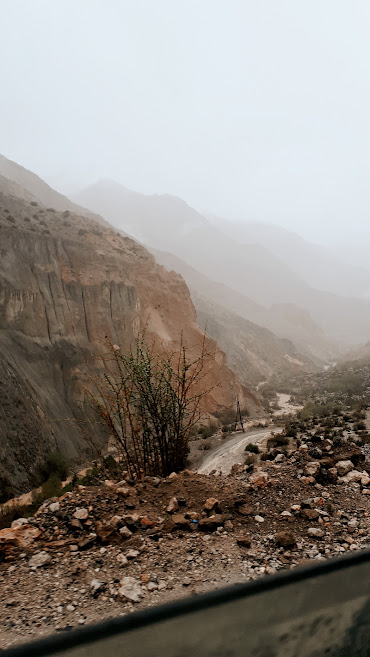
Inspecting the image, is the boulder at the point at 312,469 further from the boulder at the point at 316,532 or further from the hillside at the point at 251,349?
the hillside at the point at 251,349

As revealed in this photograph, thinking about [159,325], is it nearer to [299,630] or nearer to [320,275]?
[299,630]

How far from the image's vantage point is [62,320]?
1586 cm

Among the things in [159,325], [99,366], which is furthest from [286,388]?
[99,366]

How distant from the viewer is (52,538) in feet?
10.0

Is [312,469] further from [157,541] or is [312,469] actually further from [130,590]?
[130,590]

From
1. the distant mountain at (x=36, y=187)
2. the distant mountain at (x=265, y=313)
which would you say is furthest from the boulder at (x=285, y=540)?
the distant mountain at (x=265, y=313)

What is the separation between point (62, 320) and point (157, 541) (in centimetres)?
1403

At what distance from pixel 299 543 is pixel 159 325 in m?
16.9

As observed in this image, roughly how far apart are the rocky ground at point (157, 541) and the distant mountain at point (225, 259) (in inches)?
4495

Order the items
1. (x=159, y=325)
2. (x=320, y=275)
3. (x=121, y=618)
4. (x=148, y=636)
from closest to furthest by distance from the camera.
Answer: (x=148, y=636)
(x=121, y=618)
(x=159, y=325)
(x=320, y=275)

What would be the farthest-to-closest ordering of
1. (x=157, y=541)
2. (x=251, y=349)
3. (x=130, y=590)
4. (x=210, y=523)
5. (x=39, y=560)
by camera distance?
(x=251, y=349) → (x=210, y=523) → (x=157, y=541) → (x=39, y=560) → (x=130, y=590)

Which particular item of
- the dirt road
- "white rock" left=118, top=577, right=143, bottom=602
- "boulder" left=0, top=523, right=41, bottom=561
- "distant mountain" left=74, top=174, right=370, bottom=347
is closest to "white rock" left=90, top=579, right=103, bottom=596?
"white rock" left=118, top=577, right=143, bottom=602

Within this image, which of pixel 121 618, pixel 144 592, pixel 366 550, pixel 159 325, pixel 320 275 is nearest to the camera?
pixel 121 618

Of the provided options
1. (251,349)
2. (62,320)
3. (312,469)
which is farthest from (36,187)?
(312,469)
